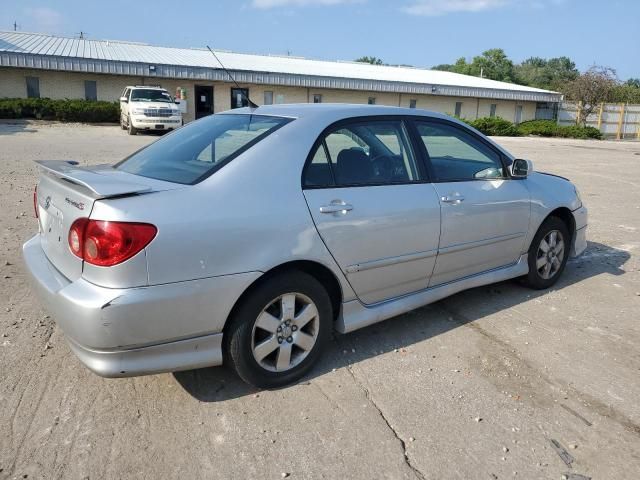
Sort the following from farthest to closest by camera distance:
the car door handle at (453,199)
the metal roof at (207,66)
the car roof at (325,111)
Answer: the metal roof at (207,66), the car door handle at (453,199), the car roof at (325,111)

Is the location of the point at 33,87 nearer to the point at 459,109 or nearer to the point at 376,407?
the point at 459,109

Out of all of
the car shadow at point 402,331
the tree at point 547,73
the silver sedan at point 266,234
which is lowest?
the car shadow at point 402,331

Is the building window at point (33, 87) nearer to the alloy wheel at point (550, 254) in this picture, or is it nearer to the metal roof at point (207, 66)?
the metal roof at point (207, 66)

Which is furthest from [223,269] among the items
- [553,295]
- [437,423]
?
[553,295]

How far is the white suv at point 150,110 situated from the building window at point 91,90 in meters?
9.73

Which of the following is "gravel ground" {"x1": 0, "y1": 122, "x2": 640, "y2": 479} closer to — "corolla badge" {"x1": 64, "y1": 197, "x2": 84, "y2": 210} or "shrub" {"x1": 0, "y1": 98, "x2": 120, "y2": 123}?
"corolla badge" {"x1": 64, "y1": 197, "x2": 84, "y2": 210}

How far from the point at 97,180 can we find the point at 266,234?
3.21 ft

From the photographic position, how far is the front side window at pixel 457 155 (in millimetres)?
4012

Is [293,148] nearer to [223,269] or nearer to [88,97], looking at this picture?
[223,269]

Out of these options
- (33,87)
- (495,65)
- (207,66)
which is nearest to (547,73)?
(495,65)

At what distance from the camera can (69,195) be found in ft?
9.44

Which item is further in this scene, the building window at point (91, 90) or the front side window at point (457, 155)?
the building window at point (91, 90)

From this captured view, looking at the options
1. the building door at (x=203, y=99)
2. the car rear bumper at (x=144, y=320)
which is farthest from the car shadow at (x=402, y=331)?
the building door at (x=203, y=99)

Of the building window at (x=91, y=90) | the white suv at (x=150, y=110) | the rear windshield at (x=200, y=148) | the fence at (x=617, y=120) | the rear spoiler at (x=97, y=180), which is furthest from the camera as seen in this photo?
the fence at (x=617, y=120)
